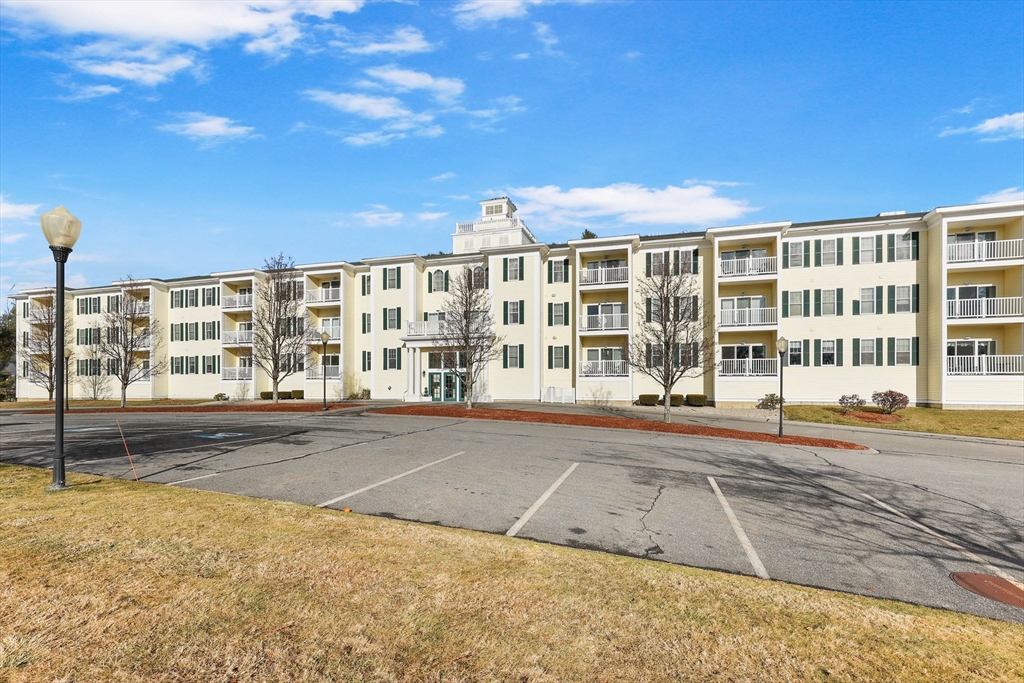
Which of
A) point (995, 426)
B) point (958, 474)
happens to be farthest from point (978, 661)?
point (995, 426)

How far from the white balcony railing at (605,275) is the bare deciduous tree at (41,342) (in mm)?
50376

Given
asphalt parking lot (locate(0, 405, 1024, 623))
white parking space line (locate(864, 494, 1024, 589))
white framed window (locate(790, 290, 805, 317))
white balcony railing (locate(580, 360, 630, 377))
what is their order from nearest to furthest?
white parking space line (locate(864, 494, 1024, 589))
asphalt parking lot (locate(0, 405, 1024, 623))
white framed window (locate(790, 290, 805, 317))
white balcony railing (locate(580, 360, 630, 377))

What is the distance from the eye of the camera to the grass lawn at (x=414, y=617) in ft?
10.9

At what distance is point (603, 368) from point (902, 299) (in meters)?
18.9

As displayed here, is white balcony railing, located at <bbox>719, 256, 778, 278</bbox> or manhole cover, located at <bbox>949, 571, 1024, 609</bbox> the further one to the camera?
white balcony railing, located at <bbox>719, 256, 778, 278</bbox>

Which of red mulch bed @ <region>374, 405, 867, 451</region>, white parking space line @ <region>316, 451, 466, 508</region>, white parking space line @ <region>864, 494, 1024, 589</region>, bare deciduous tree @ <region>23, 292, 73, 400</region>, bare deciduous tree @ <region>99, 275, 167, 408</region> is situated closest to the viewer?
white parking space line @ <region>864, 494, 1024, 589</region>

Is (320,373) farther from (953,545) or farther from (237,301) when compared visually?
(953,545)

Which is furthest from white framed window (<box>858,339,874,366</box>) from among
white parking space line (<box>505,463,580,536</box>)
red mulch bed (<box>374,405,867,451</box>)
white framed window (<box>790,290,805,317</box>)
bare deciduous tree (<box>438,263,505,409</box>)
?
white parking space line (<box>505,463,580,536</box>)

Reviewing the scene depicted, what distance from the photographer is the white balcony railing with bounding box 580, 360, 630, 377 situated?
3481 cm

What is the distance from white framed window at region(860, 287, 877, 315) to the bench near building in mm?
85

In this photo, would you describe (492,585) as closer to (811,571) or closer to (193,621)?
(193,621)

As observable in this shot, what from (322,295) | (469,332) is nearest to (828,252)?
(469,332)

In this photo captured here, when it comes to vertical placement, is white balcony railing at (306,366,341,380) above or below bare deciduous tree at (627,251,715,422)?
below

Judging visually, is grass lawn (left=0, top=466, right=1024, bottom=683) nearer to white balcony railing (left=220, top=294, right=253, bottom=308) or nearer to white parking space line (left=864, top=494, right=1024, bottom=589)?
white parking space line (left=864, top=494, right=1024, bottom=589)
